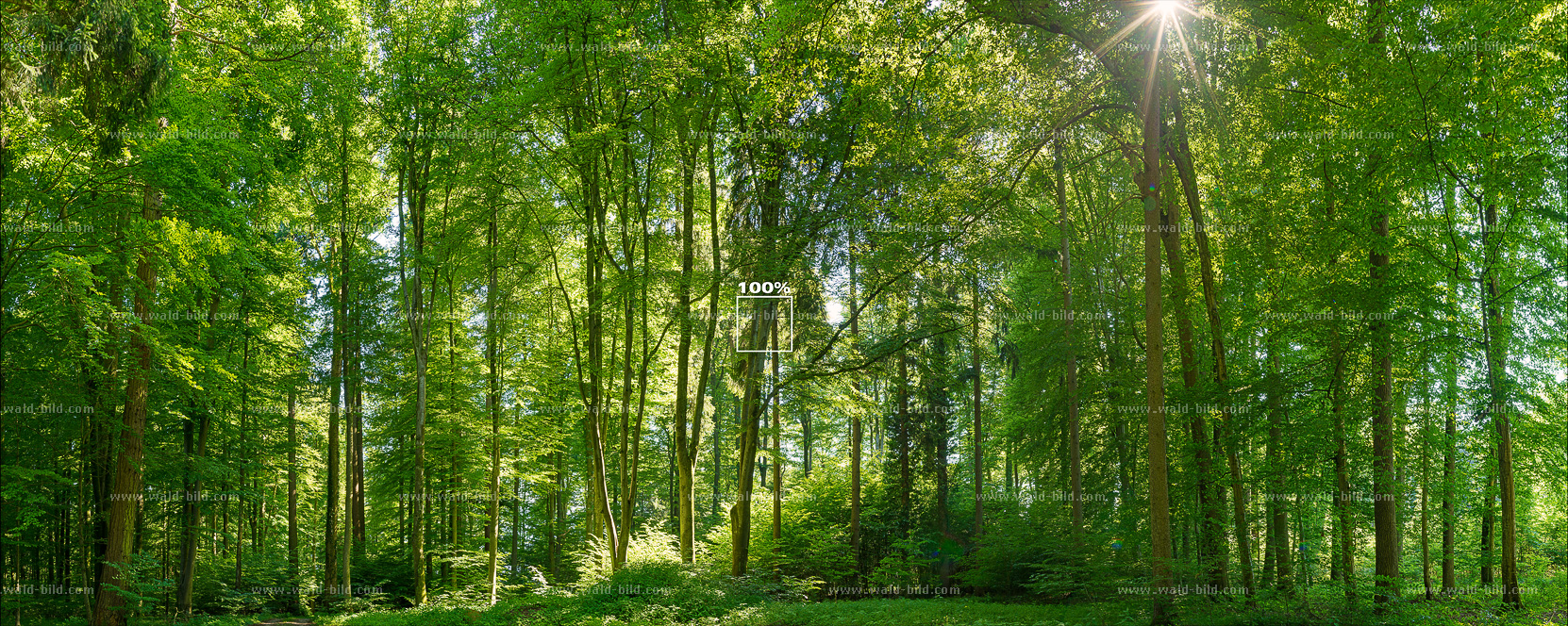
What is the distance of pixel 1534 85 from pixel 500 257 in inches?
636

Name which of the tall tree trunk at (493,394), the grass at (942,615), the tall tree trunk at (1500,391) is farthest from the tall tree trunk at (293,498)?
the tall tree trunk at (1500,391)

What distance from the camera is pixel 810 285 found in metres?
15.2

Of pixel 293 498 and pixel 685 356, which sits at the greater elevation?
pixel 685 356

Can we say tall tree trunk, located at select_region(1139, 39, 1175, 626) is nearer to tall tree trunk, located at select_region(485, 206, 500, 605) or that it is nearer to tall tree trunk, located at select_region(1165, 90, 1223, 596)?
tall tree trunk, located at select_region(1165, 90, 1223, 596)

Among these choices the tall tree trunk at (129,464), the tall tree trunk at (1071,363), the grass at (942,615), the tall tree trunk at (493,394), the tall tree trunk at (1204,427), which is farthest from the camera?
the tall tree trunk at (1071,363)

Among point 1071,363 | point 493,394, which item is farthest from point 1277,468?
point 493,394

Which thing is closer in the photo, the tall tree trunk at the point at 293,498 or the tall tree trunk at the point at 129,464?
the tall tree trunk at the point at 129,464

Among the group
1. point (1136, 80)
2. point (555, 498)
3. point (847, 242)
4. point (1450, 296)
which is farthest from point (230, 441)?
point (1450, 296)

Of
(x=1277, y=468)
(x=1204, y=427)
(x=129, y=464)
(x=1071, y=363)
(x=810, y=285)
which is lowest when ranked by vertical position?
(x=1277, y=468)

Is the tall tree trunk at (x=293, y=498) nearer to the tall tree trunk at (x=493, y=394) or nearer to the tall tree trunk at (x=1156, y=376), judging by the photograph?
the tall tree trunk at (x=493, y=394)

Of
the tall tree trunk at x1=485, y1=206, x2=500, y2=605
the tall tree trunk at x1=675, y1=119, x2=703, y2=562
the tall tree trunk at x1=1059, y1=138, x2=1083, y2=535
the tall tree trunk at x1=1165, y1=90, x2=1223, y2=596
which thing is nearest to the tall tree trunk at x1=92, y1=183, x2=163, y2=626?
the tall tree trunk at x1=485, y1=206, x2=500, y2=605

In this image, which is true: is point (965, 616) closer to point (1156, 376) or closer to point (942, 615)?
point (942, 615)

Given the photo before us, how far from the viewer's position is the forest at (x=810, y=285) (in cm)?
938

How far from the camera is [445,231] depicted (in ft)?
50.2
